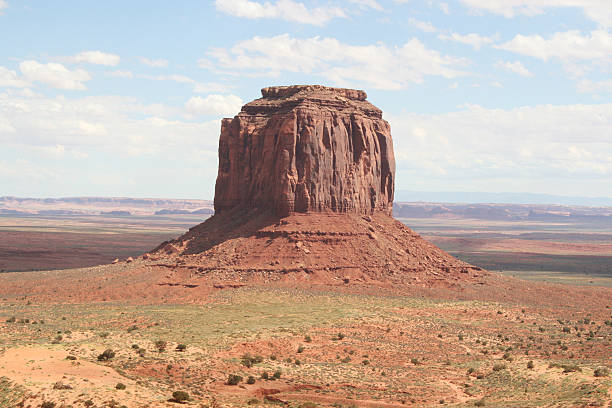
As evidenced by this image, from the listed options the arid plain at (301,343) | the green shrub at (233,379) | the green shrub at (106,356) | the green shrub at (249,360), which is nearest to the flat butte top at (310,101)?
the arid plain at (301,343)

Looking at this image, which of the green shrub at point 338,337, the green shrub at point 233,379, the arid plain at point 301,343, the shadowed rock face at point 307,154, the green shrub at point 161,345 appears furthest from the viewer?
the shadowed rock face at point 307,154

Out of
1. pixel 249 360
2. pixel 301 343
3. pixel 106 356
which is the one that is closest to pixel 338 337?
pixel 301 343

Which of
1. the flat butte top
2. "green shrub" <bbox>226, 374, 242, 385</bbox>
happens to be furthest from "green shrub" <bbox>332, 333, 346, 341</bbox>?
the flat butte top

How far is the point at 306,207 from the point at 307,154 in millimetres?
5593

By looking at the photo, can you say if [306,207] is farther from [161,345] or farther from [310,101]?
[161,345]

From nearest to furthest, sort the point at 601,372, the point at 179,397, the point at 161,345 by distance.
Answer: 1. the point at 179,397
2. the point at 601,372
3. the point at 161,345

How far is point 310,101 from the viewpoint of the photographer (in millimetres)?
76188

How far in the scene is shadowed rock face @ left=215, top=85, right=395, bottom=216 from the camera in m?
73.9

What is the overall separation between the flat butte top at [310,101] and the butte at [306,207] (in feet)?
0.43

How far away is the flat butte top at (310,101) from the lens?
252 feet

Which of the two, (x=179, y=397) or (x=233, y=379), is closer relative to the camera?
(x=179, y=397)

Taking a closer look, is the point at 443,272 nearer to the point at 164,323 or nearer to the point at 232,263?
the point at 232,263

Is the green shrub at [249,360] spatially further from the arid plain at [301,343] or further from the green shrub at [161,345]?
the green shrub at [161,345]

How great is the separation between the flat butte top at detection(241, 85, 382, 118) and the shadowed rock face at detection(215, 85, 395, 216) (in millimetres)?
98
